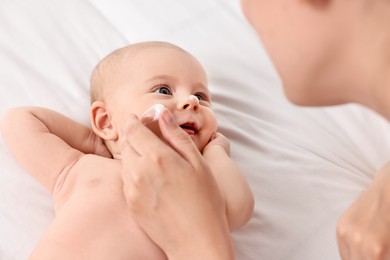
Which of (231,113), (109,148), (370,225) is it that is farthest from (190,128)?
(370,225)

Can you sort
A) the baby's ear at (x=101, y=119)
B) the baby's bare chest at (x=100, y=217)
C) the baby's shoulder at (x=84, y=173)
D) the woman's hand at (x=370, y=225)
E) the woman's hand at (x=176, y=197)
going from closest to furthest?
the woman's hand at (x=370, y=225), the woman's hand at (x=176, y=197), the baby's bare chest at (x=100, y=217), the baby's shoulder at (x=84, y=173), the baby's ear at (x=101, y=119)

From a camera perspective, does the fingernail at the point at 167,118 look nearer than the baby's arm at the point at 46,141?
Yes

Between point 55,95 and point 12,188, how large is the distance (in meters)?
0.28

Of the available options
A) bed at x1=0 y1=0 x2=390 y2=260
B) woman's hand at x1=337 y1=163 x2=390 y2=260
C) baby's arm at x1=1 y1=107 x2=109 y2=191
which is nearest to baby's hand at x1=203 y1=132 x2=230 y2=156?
bed at x1=0 y1=0 x2=390 y2=260

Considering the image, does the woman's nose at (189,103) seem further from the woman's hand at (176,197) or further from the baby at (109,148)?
the woman's hand at (176,197)

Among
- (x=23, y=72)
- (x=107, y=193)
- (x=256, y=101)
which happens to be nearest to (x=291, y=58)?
(x=107, y=193)

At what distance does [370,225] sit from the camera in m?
0.82

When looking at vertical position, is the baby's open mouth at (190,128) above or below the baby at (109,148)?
below

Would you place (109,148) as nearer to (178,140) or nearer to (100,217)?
(100,217)

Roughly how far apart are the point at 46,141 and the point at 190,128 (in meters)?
0.30

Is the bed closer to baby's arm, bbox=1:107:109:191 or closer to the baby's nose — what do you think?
baby's arm, bbox=1:107:109:191

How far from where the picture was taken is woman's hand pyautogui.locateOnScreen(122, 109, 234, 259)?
3.13 ft

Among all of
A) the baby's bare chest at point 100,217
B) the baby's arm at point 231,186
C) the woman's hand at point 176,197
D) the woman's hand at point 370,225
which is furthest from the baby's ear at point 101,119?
the woman's hand at point 370,225

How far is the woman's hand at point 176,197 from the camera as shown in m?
0.96
